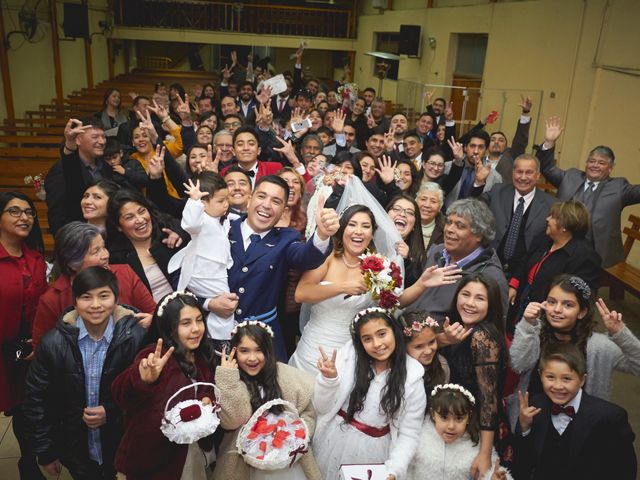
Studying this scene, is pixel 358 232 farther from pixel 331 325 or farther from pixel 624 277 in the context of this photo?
pixel 624 277

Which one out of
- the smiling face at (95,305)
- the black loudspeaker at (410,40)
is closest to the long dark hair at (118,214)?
the smiling face at (95,305)

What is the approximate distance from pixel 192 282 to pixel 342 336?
0.89m

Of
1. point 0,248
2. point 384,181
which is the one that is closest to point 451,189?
point 384,181

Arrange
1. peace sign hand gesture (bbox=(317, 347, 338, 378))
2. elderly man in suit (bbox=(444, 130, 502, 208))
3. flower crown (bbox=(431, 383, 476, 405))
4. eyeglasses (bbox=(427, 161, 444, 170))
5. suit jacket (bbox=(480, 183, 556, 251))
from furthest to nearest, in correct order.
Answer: elderly man in suit (bbox=(444, 130, 502, 208)) < eyeglasses (bbox=(427, 161, 444, 170)) < suit jacket (bbox=(480, 183, 556, 251)) < flower crown (bbox=(431, 383, 476, 405)) < peace sign hand gesture (bbox=(317, 347, 338, 378))

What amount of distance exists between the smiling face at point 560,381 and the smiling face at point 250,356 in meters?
1.30

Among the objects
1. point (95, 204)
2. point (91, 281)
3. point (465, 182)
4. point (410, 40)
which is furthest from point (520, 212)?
point (410, 40)

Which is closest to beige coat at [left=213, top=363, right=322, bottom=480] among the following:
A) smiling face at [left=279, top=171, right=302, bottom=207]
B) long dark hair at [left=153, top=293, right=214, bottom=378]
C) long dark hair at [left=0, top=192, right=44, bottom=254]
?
long dark hair at [left=153, top=293, right=214, bottom=378]

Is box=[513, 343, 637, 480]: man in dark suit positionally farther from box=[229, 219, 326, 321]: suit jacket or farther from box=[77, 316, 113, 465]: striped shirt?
box=[77, 316, 113, 465]: striped shirt

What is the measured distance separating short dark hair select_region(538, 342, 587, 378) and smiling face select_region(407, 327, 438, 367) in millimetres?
502

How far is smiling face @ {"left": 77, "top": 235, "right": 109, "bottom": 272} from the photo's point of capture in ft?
8.34

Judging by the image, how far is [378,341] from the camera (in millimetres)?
2346

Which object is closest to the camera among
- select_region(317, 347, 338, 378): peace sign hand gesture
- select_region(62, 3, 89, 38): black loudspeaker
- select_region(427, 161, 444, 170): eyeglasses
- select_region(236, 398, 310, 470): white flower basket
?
select_region(236, 398, 310, 470): white flower basket

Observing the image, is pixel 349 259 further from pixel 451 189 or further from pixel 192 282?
pixel 451 189

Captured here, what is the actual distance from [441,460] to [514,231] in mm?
2408
